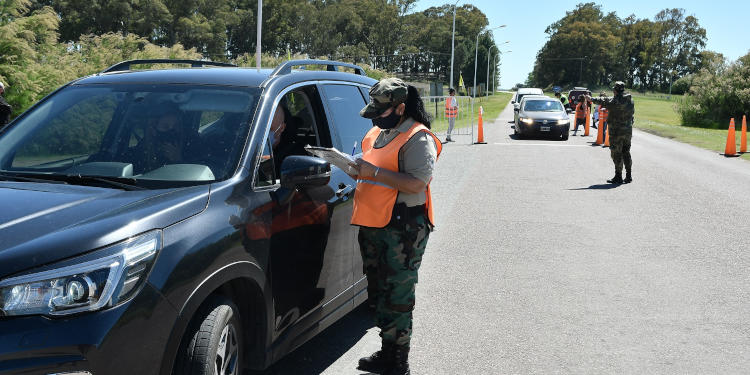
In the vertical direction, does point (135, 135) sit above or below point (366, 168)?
above

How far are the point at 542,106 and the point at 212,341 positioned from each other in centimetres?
2484

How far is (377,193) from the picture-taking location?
3871 millimetres

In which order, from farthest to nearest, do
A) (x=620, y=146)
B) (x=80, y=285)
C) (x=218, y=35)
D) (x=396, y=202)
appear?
(x=218, y=35) < (x=620, y=146) < (x=396, y=202) < (x=80, y=285)

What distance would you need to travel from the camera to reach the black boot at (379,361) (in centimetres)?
409

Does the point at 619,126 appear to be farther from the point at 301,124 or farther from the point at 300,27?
the point at 300,27

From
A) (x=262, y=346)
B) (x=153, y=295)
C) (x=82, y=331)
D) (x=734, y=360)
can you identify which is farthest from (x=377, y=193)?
(x=734, y=360)

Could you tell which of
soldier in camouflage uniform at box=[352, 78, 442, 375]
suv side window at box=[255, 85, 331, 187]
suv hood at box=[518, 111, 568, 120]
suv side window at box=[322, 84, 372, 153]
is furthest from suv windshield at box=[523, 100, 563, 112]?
soldier in camouflage uniform at box=[352, 78, 442, 375]

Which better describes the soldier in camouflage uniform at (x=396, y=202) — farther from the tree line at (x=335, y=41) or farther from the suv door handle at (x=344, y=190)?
the tree line at (x=335, y=41)

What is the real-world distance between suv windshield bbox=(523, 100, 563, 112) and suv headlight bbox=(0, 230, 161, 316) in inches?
968

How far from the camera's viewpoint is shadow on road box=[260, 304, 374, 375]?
13.8ft

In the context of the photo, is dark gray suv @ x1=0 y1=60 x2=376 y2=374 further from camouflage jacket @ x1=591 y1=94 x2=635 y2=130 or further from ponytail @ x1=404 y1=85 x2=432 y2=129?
camouflage jacket @ x1=591 y1=94 x2=635 y2=130

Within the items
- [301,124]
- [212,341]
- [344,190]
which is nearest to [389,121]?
[344,190]

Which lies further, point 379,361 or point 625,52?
point 625,52

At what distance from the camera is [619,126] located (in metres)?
13.2
